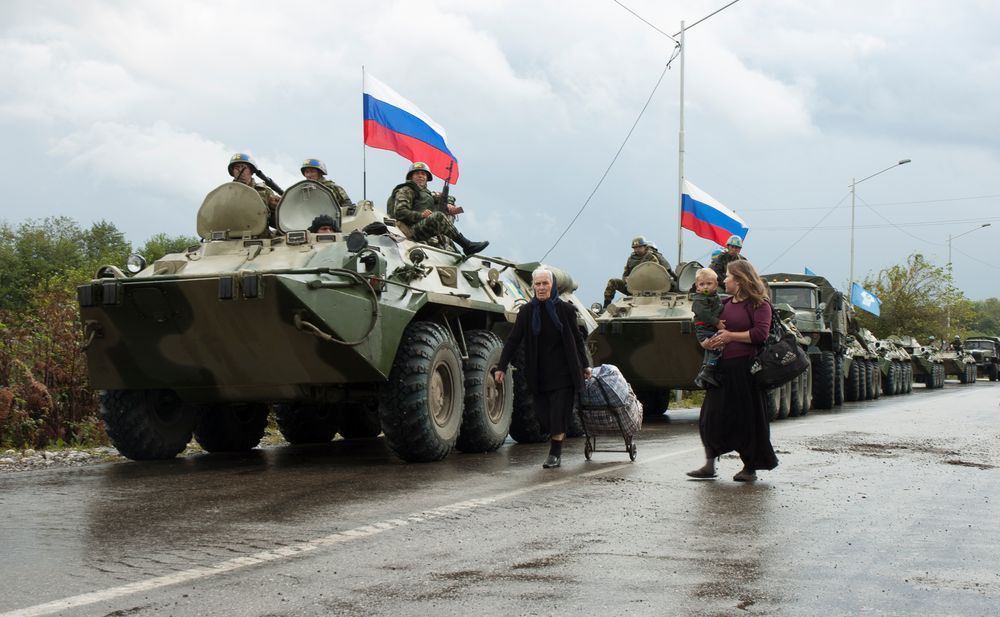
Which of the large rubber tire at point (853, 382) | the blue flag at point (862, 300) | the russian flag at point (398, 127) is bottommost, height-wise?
the large rubber tire at point (853, 382)

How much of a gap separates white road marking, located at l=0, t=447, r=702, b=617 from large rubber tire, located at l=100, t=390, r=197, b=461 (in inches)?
150

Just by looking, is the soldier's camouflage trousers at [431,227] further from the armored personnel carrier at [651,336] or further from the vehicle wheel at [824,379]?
the vehicle wheel at [824,379]

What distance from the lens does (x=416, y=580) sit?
4766 mm

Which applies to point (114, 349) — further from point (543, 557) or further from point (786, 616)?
point (786, 616)

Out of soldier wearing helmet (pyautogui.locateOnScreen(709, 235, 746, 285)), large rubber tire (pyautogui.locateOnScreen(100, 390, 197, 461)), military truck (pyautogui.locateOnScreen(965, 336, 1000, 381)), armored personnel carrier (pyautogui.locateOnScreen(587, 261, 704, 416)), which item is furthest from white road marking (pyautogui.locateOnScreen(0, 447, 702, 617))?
military truck (pyautogui.locateOnScreen(965, 336, 1000, 381))

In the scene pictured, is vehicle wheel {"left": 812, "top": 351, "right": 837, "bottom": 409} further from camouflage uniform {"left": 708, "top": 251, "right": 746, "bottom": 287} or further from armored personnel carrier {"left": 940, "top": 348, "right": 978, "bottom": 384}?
armored personnel carrier {"left": 940, "top": 348, "right": 978, "bottom": 384}

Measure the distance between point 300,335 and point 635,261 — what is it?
33.3 feet

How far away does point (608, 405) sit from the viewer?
9.89 metres

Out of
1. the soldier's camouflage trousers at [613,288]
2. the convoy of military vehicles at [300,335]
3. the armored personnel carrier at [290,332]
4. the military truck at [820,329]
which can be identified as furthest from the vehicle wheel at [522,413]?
the military truck at [820,329]

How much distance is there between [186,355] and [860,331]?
71.0 ft

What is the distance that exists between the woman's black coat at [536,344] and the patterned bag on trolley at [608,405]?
1.60 feet

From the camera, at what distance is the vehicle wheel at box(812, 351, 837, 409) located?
21.9 m

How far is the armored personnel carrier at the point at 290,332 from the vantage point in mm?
8922

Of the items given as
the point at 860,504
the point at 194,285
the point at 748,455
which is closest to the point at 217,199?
the point at 194,285
